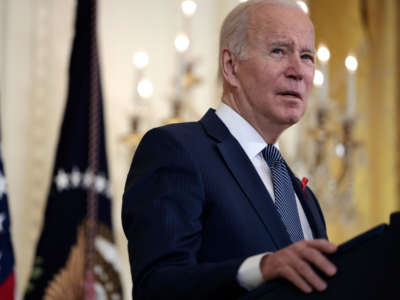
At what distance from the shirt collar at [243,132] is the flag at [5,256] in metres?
1.81

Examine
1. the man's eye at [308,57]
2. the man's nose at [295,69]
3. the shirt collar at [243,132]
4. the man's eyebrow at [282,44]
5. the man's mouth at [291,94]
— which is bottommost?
the shirt collar at [243,132]

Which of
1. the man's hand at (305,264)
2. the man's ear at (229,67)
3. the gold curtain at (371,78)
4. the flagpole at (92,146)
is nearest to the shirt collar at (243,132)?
the man's ear at (229,67)

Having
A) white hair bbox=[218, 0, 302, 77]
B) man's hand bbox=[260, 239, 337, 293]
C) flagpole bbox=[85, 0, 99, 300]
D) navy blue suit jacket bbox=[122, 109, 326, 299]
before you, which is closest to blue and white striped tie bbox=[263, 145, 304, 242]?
navy blue suit jacket bbox=[122, 109, 326, 299]

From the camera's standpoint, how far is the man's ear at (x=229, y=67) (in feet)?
6.98

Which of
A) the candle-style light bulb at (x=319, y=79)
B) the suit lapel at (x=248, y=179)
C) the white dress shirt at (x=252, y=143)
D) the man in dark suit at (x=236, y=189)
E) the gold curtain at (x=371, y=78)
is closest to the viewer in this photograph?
the man in dark suit at (x=236, y=189)

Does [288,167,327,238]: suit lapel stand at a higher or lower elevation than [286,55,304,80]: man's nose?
lower

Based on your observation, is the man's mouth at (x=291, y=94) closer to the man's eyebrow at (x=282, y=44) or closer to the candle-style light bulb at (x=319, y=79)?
the man's eyebrow at (x=282, y=44)

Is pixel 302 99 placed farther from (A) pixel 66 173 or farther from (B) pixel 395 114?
(B) pixel 395 114

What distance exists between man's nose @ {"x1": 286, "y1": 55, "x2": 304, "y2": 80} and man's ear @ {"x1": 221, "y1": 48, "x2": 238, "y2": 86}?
18cm

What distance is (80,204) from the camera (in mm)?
4109

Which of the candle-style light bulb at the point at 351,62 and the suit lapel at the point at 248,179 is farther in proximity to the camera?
the candle-style light bulb at the point at 351,62

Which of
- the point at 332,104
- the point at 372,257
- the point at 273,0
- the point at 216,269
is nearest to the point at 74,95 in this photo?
the point at 332,104

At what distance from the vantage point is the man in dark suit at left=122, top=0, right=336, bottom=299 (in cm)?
145

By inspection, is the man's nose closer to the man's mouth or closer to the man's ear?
the man's mouth
